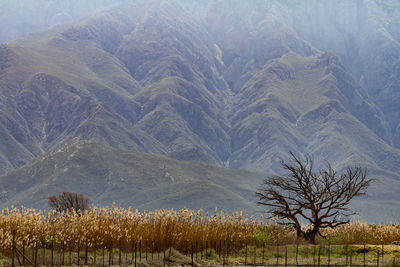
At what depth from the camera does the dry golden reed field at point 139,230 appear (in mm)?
18658

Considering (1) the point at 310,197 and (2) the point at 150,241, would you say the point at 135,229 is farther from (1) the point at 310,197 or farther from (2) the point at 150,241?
(1) the point at 310,197

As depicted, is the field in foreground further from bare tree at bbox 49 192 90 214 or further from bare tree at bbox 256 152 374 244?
bare tree at bbox 49 192 90 214

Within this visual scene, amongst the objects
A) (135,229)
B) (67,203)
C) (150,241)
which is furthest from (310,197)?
(67,203)

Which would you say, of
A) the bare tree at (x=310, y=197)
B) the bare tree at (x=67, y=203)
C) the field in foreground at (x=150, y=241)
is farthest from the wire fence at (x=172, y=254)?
the bare tree at (x=67, y=203)

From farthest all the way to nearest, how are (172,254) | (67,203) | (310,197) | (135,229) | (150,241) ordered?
(67,203)
(310,197)
(135,229)
(150,241)
(172,254)

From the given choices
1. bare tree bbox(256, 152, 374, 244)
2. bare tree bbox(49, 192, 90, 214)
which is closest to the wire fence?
bare tree bbox(256, 152, 374, 244)

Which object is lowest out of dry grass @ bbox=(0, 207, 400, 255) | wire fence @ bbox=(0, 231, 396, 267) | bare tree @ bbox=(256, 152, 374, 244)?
wire fence @ bbox=(0, 231, 396, 267)

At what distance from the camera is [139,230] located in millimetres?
20281

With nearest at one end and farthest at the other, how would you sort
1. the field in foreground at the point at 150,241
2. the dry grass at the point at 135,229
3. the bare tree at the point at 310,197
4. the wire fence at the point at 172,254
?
Result: the wire fence at the point at 172,254 < the field in foreground at the point at 150,241 < the dry grass at the point at 135,229 < the bare tree at the point at 310,197

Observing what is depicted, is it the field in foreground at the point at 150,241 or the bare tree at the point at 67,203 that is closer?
the field in foreground at the point at 150,241

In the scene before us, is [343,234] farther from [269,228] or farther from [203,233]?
[203,233]

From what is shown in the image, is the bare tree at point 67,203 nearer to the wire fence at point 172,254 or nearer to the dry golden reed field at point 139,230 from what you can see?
the dry golden reed field at point 139,230

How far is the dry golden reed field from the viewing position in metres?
18.7

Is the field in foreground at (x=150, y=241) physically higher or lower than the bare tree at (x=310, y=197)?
lower
